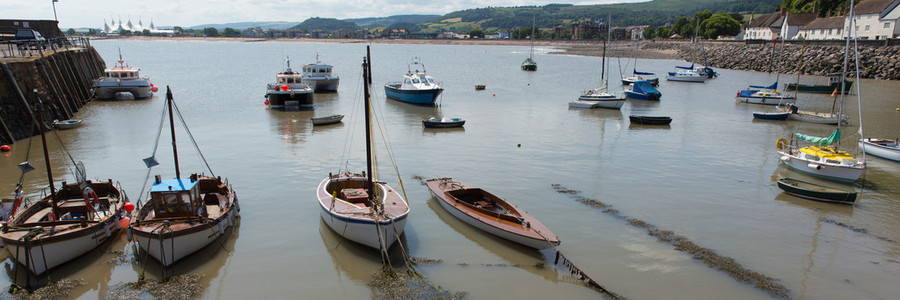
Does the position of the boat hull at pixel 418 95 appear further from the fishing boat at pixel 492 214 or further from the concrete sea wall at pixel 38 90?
the fishing boat at pixel 492 214

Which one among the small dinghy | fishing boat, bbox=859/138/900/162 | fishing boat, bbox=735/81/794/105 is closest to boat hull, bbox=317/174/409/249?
the small dinghy

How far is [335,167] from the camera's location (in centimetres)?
2812

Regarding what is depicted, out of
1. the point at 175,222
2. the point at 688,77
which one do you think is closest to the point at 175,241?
the point at 175,222

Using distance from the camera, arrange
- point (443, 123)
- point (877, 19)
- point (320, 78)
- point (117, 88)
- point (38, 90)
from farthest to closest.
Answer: point (877, 19) < point (320, 78) < point (117, 88) < point (443, 123) < point (38, 90)

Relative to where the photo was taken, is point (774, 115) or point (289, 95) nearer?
point (774, 115)

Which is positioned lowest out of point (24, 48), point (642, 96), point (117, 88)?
point (642, 96)

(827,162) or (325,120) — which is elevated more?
(827,162)

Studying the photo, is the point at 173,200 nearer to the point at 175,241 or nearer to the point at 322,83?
the point at 175,241

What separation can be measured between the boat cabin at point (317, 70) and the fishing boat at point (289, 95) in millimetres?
12259

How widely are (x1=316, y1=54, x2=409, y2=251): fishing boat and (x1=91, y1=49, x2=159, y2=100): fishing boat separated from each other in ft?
146

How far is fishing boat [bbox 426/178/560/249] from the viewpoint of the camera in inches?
674

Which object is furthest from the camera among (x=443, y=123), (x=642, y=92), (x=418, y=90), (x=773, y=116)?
(x=642, y=92)

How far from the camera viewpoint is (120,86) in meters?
54.1

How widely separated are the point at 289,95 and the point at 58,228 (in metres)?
34.8
